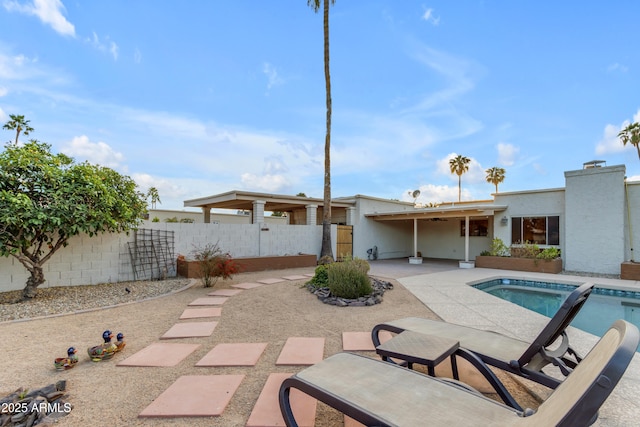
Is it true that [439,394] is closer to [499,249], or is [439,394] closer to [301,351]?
[301,351]

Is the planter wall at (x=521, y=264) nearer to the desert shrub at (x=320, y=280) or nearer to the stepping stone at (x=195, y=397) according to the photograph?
the desert shrub at (x=320, y=280)

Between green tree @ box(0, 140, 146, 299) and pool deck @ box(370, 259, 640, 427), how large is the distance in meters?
7.81

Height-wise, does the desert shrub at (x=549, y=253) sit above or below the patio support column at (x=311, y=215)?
below

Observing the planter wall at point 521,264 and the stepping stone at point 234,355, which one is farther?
the planter wall at point 521,264

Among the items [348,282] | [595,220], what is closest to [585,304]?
[595,220]

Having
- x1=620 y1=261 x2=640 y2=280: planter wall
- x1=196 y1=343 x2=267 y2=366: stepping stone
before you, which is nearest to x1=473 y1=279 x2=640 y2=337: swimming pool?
x1=620 y1=261 x2=640 y2=280: planter wall

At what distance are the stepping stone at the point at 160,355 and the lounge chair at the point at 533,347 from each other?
2948mm

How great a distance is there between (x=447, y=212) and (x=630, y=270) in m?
6.18

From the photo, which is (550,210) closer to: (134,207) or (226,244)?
(226,244)

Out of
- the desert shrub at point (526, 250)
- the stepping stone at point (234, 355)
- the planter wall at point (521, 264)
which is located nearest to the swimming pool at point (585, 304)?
the planter wall at point (521, 264)

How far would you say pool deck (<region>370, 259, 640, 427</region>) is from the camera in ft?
8.45

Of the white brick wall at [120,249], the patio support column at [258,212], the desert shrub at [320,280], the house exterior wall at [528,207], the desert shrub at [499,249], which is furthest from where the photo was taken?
the desert shrub at [499,249]

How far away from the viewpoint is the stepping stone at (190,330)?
444 cm

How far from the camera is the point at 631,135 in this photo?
52.6 ft
